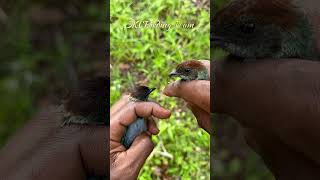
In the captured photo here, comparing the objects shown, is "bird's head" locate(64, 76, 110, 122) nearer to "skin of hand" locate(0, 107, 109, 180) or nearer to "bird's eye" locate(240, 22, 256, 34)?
"skin of hand" locate(0, 107, 109, 180)

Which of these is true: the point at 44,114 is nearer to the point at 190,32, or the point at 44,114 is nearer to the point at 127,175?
the point at 127,175

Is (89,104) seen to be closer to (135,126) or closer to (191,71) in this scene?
(135,126)

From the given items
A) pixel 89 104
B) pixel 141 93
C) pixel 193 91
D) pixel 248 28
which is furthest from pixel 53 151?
pixel 248 28

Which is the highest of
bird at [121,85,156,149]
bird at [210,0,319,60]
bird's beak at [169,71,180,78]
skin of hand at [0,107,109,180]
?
bird at [210,0,319,60]

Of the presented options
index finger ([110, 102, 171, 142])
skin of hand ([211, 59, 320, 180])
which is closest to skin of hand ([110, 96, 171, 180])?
index finger ([110, 102, 171, 142])

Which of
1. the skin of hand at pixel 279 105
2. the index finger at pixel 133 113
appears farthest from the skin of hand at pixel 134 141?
the skin of hand at pixel 279 105
